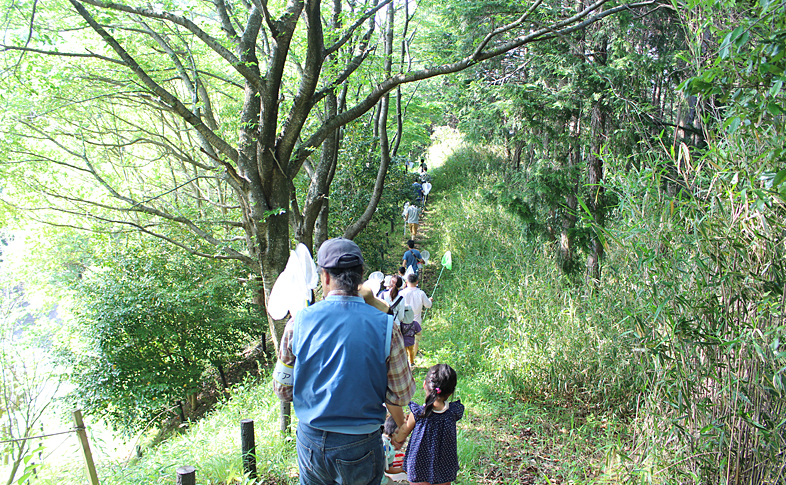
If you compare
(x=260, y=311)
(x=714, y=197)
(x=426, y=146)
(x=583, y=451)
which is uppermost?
(x=426, y=146)

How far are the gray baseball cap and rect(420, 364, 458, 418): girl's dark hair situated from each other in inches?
47.0

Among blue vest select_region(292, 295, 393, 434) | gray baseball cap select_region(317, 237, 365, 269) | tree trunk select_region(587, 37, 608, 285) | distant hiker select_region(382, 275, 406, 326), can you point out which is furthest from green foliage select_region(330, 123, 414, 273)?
blue vest select_region(292, 295, 393, 434)

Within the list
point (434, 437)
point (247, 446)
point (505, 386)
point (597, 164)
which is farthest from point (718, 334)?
point (597, 164)

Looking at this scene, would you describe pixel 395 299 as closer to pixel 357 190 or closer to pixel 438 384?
pixel 438 384

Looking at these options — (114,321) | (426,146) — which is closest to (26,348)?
(114,321)

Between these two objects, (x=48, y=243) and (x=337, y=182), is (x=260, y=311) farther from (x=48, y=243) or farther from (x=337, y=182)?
(x=48, y=243)

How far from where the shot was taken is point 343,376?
203 cm

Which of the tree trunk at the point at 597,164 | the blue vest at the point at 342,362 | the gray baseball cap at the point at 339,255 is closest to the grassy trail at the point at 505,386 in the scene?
the tree trunk at the point at 597,164

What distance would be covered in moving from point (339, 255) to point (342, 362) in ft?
1.62

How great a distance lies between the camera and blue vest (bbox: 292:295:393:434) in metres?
2.04

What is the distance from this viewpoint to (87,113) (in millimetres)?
9922

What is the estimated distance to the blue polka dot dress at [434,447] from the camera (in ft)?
9.90

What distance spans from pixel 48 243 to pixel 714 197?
734 inches

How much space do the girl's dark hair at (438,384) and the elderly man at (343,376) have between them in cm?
82
